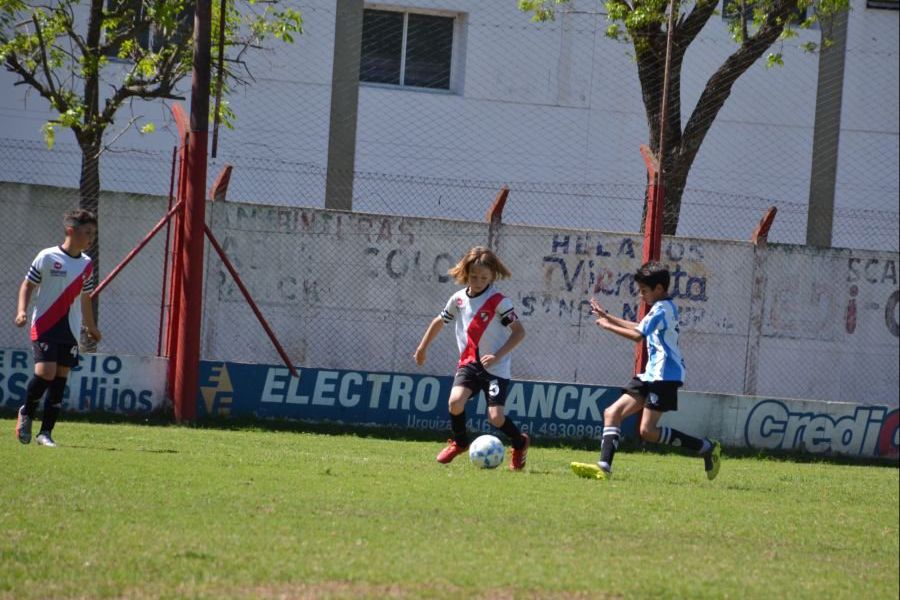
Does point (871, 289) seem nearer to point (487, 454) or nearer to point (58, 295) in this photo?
point (487, 454)

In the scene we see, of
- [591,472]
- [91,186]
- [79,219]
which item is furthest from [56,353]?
[91,186]

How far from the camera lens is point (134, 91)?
1505cm

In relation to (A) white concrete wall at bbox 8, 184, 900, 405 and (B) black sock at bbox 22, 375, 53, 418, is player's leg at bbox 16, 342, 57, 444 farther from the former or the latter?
(A) white concrete wall at bbox 8, 184, 900, 405

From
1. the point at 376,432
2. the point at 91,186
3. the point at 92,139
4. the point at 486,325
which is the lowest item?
the point at 376,432

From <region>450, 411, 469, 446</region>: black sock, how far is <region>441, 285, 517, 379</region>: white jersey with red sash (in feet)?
1.35

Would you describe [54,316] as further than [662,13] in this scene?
No

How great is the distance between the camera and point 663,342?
9531 mm

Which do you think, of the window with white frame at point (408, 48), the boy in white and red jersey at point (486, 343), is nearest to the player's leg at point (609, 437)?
the boy in white and red jersey at point (486, 343)

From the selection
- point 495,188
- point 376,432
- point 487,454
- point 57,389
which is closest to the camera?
point 487,454

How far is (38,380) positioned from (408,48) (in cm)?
1225

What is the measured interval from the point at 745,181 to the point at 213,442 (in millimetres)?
12460

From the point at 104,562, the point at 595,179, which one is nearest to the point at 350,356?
the point at 595,179

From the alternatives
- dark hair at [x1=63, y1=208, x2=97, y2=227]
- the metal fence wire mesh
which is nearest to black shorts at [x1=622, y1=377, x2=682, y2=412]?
dark hair at [x1=63, y1=208, x2=97, y2=227]

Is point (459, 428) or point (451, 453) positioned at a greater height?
point (459, 428)
